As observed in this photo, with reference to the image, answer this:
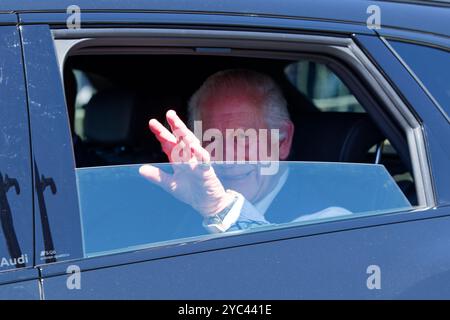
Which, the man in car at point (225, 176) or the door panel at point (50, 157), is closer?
the door panel at point (50, 157)

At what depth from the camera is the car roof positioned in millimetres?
1815

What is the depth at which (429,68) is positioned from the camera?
2018 millimetres

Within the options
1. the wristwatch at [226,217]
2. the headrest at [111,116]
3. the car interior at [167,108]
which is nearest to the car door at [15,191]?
the wristwatch at [226,217]

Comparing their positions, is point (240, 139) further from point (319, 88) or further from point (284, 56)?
point (319, 88)

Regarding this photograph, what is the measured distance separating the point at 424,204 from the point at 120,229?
706 mm

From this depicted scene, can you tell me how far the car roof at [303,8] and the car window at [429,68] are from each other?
6 cm

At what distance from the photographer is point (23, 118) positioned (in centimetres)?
173

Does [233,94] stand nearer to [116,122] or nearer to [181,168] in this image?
[181,168]

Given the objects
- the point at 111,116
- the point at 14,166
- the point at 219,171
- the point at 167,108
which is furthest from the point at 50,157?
the point at 111,116

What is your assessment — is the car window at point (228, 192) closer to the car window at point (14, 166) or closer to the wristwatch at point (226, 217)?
the wristwatch at point (226, 217)

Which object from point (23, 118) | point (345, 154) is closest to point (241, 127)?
point (345, 154)

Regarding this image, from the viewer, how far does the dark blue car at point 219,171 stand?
1727 mm

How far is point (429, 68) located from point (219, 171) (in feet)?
1.83

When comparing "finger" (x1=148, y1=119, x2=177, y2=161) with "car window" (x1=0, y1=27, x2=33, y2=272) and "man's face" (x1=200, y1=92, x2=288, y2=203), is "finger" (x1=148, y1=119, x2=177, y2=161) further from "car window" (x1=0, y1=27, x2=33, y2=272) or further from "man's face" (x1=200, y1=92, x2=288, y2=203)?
"car window" (x1=0, y1=27, x2=33, y2=272)
